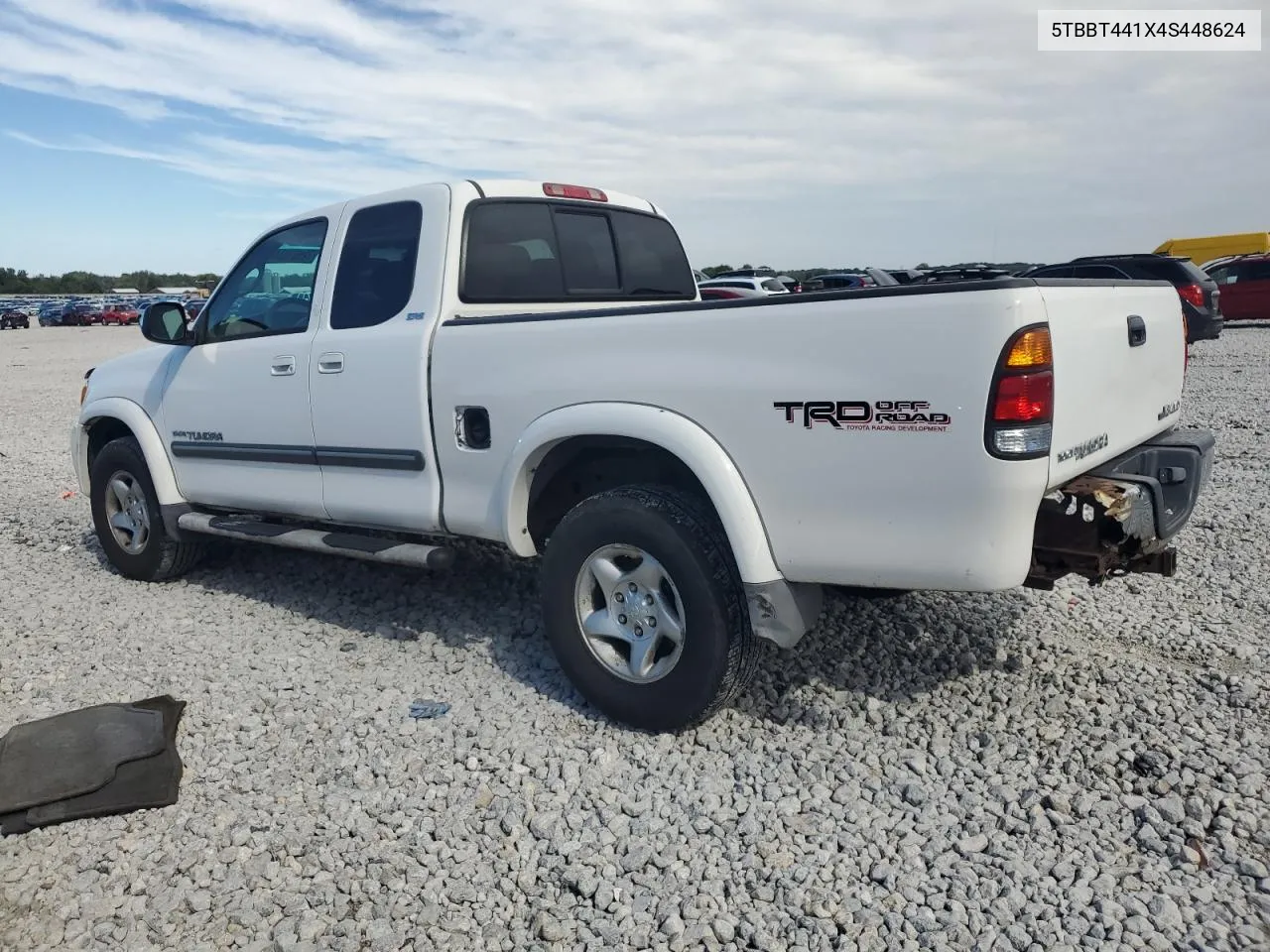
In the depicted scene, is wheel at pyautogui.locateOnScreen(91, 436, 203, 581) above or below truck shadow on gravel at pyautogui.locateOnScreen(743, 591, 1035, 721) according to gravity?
above

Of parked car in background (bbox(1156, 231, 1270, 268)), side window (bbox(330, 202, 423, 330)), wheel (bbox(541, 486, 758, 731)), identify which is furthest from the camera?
parked car in background (bbox(1156, 231, 1270, 268))

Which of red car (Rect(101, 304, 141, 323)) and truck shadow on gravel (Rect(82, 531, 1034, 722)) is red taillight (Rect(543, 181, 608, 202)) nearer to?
truck shadow on gravel (Rect(82, 531, 1034, 722))

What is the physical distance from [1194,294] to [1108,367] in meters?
15.4

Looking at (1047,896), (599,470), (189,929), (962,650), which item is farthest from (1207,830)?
(189,929)

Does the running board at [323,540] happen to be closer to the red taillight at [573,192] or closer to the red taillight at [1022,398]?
the red taillight at [573,192]

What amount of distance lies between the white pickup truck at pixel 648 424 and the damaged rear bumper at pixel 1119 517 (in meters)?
0.01

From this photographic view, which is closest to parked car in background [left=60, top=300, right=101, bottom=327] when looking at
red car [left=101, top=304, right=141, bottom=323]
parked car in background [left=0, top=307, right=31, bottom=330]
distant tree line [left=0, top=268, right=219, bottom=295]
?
red car [left=101, top=304, right=141, bottom=323]

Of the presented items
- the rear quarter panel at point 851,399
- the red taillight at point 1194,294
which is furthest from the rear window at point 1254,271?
the rear quarter panel at point 851,399

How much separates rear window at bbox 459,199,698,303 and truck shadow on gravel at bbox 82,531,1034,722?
152cm

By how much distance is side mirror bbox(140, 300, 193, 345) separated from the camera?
520 cm

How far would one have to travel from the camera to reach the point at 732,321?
3.15 metres

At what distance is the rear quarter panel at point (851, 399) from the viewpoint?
275 centimetres

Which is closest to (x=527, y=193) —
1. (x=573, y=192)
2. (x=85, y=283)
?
(x=573, y=192)

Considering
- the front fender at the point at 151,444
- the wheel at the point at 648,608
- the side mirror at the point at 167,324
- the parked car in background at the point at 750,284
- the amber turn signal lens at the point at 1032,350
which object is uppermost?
the parked car in background at the point at 750,284
